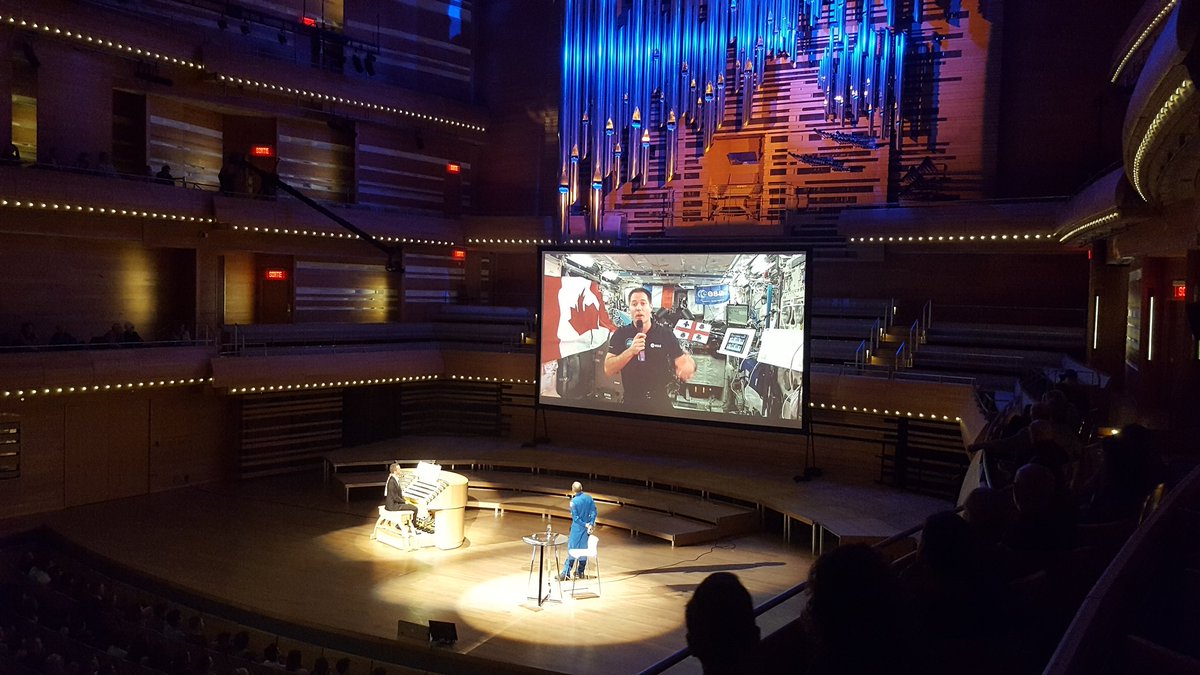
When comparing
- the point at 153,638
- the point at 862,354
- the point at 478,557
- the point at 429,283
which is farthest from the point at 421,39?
the point at 153,638

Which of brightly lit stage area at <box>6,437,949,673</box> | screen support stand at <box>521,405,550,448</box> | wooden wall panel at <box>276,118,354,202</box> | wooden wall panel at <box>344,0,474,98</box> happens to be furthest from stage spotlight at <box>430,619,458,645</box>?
wooden wall panel at <box>344,0,474,98</box>

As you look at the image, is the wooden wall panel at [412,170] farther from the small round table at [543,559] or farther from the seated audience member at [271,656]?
the seated audience member at [271,656]

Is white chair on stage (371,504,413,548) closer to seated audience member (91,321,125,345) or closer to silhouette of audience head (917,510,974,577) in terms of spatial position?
seated audience member (91,321,125,345)

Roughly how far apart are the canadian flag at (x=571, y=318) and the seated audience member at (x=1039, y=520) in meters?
12.1

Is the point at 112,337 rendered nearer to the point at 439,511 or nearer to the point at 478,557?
the point at 439,511

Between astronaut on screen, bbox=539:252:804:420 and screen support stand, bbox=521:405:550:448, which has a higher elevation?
astronaut on screen, bbox=539:252:804:420

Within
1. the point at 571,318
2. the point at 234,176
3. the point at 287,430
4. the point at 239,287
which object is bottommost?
the point at 287,430

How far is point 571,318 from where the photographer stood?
16219mm

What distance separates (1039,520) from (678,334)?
11320mm

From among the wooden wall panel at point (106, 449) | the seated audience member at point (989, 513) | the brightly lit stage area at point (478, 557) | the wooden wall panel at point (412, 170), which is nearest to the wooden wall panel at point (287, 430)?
the brightly lit stage area at point (478, 557)

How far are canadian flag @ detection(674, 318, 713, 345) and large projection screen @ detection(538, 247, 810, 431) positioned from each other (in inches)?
0.7

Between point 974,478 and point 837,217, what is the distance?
10586mm

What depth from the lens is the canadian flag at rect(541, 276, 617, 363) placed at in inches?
625

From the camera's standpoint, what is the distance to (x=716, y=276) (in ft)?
48.1
